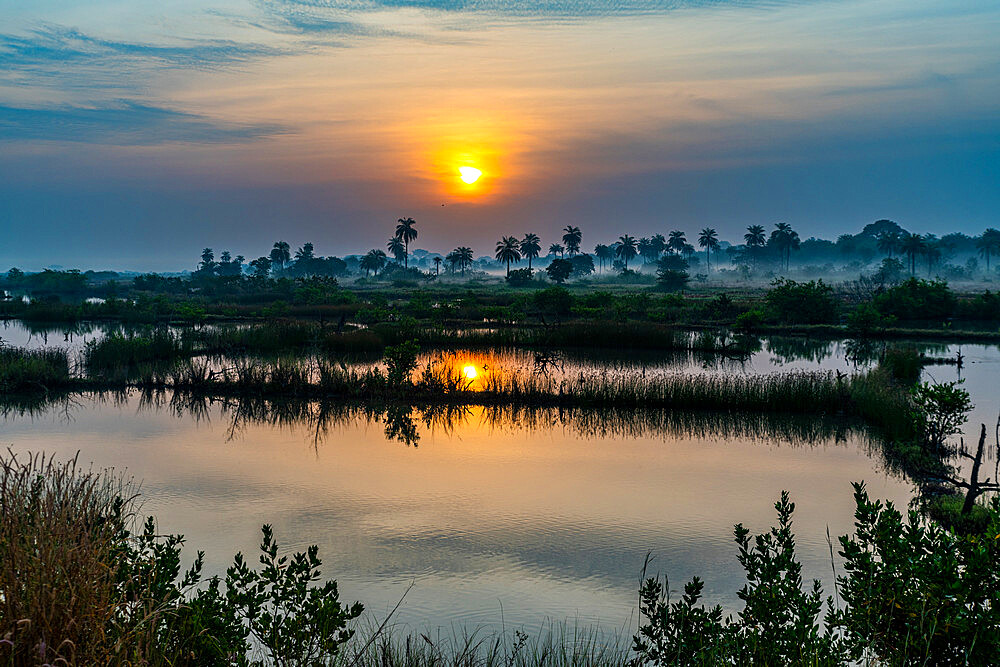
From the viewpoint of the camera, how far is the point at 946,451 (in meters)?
13.0

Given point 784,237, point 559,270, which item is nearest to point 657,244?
point 784,237

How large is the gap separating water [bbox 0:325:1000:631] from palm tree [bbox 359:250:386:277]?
13240 cm

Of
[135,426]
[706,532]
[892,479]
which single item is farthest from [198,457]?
[892,479]

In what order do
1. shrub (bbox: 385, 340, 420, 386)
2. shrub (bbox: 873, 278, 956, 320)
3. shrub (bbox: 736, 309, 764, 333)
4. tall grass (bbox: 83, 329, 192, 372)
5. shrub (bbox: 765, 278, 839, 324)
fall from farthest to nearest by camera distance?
shrub (bbox: 873, 278, 956, 320) → shrub (bbox: 765, 278, 839, 324) → shrub (bbox: 736, 309, 764, 333) → tall grass (bbox: 83, 329, 192, 372) → shrub (bbox: 385, 340, 420, 386)

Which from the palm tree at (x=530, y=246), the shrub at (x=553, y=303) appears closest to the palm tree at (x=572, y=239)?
the palm tree at (x=530, y=246)

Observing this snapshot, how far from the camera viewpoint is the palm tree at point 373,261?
492 feet

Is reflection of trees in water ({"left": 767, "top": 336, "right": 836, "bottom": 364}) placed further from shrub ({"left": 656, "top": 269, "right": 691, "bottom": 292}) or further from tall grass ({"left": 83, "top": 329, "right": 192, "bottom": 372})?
shrub ({"left": 656, "top": 269, "right": 691, "bottom": 292})

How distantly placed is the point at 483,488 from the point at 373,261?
473 ft

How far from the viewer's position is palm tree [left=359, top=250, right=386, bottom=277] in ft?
492

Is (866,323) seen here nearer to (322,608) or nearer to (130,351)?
(130,351)

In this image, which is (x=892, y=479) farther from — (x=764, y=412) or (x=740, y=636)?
(x=740, y=636)

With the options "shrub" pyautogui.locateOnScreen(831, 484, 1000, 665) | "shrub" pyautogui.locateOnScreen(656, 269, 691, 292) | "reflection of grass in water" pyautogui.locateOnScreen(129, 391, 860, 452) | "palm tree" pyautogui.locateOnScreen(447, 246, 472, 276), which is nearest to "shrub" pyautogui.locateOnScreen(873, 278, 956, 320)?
"reflection of grass in water" pyautogui.locateOnScreen(129, 391, 860, 452)

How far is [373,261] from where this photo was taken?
152000 millimetres

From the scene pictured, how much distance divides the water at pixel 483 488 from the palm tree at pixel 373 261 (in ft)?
434
